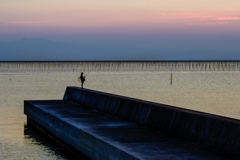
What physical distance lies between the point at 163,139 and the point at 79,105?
9001 millimetres

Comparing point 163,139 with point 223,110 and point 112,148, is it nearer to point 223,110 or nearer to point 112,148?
point 112,148

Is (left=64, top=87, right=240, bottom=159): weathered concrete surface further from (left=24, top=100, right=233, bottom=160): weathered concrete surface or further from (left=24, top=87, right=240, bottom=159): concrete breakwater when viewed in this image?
(left=24, top=100, right=233, bottom=160): weathered concrete surface

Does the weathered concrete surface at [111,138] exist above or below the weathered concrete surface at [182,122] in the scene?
below

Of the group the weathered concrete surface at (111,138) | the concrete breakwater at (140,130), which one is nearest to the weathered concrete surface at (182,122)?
the concrete breakwater at (140,130)

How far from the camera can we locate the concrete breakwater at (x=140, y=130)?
9.42 meters

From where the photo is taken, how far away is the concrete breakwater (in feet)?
30.9

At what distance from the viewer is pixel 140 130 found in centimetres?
1242

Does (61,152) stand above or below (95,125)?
below

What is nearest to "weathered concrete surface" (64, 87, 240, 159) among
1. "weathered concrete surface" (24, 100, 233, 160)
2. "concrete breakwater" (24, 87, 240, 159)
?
"concrete breakwater" (24, 87, 240, 159)

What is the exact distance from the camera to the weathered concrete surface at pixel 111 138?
30.8 ft

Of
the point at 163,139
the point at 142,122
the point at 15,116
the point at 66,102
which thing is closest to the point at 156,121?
the point at 142,122

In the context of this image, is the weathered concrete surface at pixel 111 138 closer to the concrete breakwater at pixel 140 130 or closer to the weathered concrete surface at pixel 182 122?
the concrete breakwater at pixel 140 130

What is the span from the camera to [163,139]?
1102 cm

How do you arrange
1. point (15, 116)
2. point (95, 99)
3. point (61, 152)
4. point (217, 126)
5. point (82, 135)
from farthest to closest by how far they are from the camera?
1. point (15, 116)
2. point (95, 99)
3. point (61, 152)
4. point (82, 135)
5. point (217, 126)
